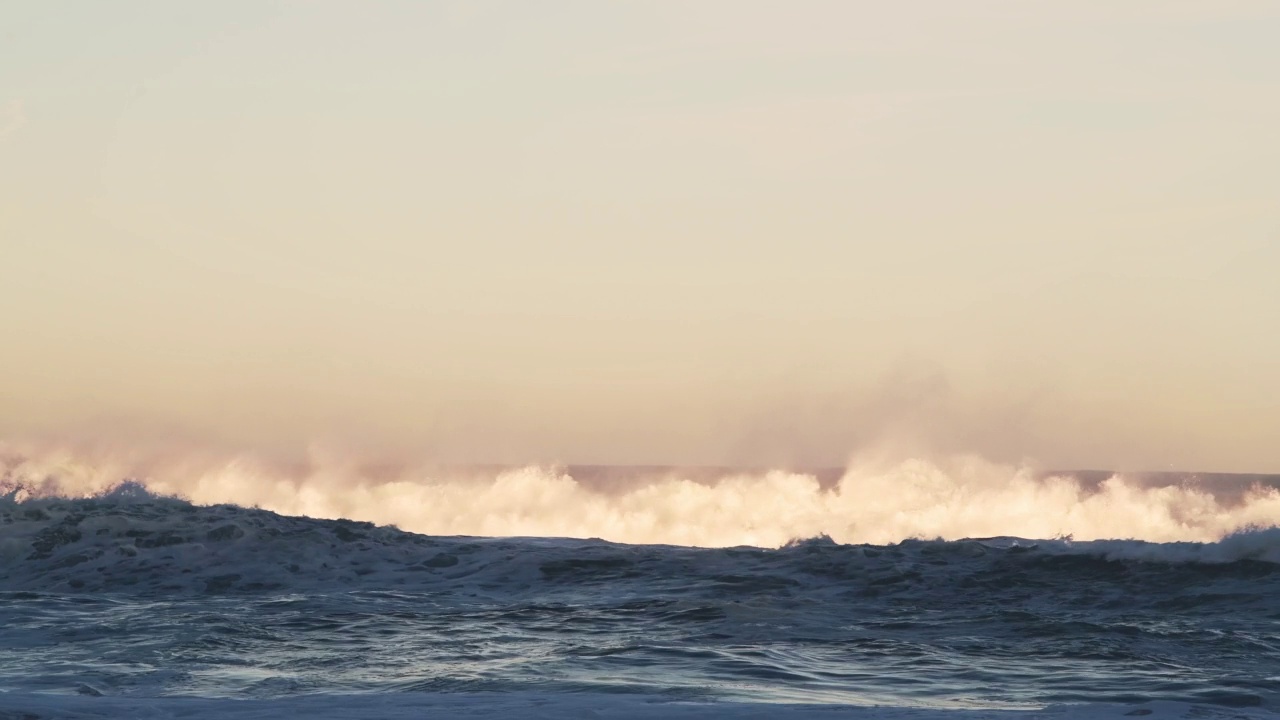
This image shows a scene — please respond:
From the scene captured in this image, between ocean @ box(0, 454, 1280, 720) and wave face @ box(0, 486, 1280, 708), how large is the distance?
2.1 inches

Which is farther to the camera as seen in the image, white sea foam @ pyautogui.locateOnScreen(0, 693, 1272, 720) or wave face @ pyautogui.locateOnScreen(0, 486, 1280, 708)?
wave face @ pyautogui.locateOnScreen(0, 486, 1280, 708)

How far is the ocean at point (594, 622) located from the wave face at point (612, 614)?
5cm

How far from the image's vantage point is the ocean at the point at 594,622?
32.4 feet

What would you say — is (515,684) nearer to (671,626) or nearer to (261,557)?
(671,626)

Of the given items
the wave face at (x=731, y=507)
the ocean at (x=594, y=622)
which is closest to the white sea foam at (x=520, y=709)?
the ocean at (x=594, y=622)

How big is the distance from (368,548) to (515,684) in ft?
33.9

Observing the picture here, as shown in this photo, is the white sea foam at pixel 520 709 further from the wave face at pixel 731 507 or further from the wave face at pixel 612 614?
the wave face at pixel 731 507

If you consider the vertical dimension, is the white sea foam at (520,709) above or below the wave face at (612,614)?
below

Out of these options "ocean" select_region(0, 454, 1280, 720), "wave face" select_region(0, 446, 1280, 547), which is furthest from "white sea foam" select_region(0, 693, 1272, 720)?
"wave face" select_region(0, 446, 1280, 547)

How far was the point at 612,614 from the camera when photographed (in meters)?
14.8

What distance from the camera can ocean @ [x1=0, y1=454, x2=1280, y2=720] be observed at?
9883 millimetres

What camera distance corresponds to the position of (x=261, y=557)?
1923cm

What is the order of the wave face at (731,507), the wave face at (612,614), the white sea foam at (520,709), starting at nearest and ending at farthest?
the white sea foam at (520,709), the wave face at (612,614), the wave face at (731,507)

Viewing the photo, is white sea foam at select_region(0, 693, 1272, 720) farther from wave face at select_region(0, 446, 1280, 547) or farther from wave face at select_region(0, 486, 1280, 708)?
wave face at select_region(0, 446, 1280, 547)
